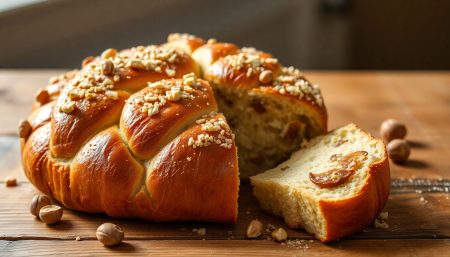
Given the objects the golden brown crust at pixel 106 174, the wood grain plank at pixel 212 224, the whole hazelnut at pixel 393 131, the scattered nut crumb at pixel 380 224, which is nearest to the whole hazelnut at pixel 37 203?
the wood grain plank at pixel 212 224

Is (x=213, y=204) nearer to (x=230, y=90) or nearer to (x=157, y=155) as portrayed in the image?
(x=157, y=155)

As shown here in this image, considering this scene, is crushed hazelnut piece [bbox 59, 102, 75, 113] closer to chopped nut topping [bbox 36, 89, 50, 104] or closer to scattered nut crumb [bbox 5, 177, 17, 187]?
chopped nut topping [bbox 36, 89, 50, 104]

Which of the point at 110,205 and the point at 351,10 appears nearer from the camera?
the point at 110,205

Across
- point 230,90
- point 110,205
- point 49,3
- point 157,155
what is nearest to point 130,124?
point 157,155

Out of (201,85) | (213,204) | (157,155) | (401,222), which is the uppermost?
(201,85)

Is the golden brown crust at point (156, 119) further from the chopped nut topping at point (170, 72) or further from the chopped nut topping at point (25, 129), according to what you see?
the chopped nut topping at point (25, 129)

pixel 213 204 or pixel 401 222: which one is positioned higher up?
pixel 213 204

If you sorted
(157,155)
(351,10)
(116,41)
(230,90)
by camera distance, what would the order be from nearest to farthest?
(157,155)
(230,90)
(116,41)
(351,10)
